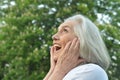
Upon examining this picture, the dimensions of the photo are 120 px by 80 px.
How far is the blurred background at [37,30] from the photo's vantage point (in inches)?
605

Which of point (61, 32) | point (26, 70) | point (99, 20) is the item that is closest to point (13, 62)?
point (26, 70)

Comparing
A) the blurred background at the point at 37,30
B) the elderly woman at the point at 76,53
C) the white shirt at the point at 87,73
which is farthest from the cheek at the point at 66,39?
the blurred background at the point at 37,30

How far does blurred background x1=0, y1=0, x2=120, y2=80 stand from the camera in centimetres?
1537

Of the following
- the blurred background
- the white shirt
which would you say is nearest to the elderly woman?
the white shirt

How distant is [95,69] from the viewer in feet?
→ 7.41

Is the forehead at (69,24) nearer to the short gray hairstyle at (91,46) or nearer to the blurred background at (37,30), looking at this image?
the short gray hairstyle at (91,46)

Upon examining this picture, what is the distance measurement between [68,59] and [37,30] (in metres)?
13.4

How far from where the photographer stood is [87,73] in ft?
7.34

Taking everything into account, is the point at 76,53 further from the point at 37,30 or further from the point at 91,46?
the point at 37,30

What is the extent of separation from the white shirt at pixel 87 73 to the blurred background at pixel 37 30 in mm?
12435

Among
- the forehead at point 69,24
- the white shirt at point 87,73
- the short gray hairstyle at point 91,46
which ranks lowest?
the white shirt at point 87,73

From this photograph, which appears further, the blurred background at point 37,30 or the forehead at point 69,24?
the blurred background at point 37,30

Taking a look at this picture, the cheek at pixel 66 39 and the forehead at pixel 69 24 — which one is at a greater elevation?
the forehead at pixel 69 24

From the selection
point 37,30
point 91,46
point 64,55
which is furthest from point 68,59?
point 37,30
